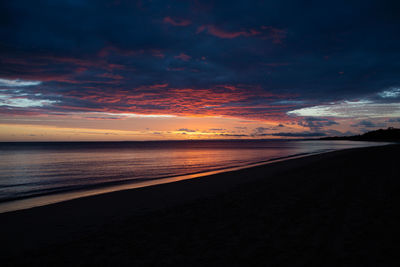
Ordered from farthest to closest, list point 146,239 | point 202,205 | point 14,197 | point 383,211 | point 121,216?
point 14,197 < point 202,205 < point 121,216 < point 383,211 < point 146,239

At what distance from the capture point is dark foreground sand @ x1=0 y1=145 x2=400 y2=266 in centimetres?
549

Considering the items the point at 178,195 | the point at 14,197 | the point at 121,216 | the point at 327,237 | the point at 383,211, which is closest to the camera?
the point at 327,237

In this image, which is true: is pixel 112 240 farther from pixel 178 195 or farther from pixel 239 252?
pixel 178 195

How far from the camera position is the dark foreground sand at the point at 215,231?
18.0ft

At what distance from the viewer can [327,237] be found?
6.30 m

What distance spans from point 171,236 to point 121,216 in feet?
10.9

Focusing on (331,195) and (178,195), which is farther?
(178,195)

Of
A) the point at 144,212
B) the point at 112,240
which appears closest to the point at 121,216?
the point at 144,212

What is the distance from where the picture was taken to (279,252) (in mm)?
5590

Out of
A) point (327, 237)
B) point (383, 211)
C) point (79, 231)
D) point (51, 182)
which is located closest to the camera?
point (327, 237)

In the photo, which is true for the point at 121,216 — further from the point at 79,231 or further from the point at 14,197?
the point at 14,197

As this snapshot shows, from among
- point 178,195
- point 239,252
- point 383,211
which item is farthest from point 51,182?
point 383,211

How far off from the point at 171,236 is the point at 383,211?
24.5 feet

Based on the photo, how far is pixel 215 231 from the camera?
7.16 meters
